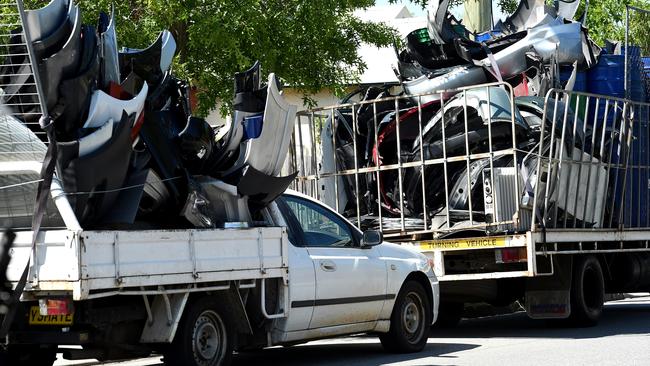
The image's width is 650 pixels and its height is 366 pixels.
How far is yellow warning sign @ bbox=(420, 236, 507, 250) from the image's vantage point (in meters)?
12.9

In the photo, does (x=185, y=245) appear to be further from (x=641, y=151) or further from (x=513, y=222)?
(x=641, y=151)

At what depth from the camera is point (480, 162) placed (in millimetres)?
13383

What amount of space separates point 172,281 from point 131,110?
4.35 ft

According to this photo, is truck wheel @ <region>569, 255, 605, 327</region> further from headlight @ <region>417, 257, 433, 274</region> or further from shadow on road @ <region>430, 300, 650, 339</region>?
headlight @ <region>417, 257, 433, 274</region>

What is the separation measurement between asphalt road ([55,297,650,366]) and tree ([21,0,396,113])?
163 inches

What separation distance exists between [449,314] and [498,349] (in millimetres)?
3254

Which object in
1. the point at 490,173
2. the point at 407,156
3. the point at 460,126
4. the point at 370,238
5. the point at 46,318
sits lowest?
the point at 46,318

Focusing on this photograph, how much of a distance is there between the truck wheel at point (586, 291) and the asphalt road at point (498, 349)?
0.18 meters

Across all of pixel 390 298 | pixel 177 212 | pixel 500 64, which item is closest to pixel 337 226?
pixel 390 298

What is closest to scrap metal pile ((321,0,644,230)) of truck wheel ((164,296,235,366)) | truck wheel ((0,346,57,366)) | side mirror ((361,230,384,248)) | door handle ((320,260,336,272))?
side mirror ((361,230,384,248))

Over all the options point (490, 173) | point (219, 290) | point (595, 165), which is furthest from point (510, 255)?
point (219, 290)

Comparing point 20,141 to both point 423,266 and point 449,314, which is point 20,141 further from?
point 449,314

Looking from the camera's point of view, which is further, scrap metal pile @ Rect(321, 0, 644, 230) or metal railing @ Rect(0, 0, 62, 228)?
scrap metal pile @ Rect(321, 0, 644, 230)

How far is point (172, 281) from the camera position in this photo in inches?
351
